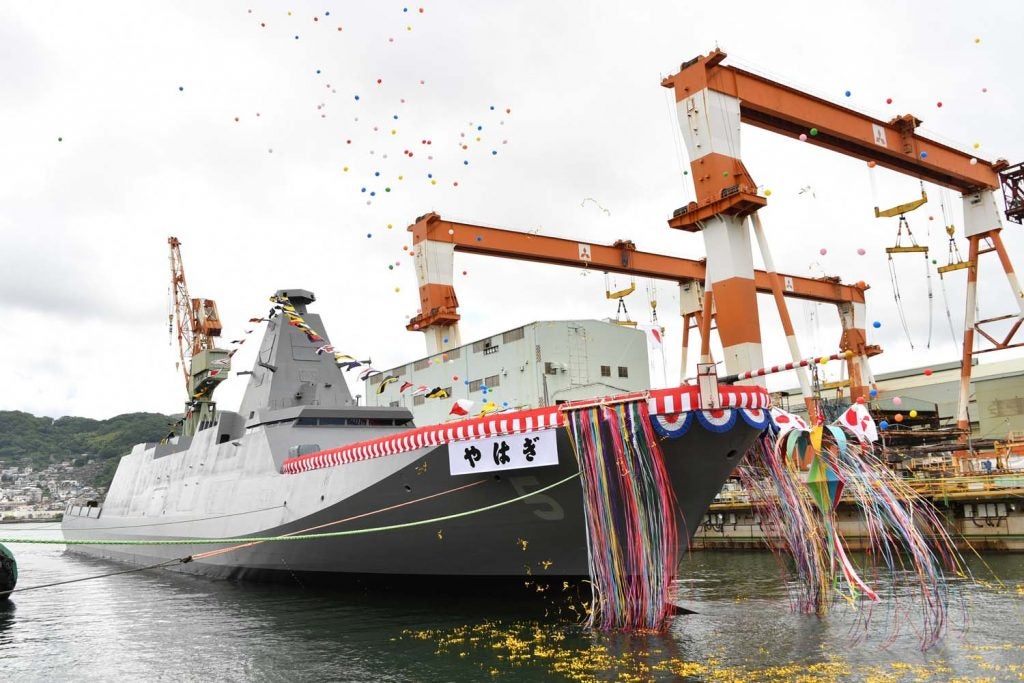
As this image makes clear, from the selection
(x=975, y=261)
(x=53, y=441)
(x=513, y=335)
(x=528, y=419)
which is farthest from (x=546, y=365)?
(x=53, y=441)

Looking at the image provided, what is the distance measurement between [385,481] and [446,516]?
1.43 metres

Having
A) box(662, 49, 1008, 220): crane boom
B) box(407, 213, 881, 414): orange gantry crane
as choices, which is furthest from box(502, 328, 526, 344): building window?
box(662, 49, 1008, 220): crane boom

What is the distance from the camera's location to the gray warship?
1134 centimetres

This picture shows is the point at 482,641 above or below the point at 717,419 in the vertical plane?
below

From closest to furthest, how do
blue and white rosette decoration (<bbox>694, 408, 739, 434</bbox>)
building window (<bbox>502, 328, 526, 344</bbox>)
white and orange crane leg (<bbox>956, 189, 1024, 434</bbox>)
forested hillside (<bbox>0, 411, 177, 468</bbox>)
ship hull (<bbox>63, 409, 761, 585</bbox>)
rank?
blue and white rosette decoration (<bbox>694, 408, 739, 434</bbox>) → ship hull (<bbox>63, 409, 761, 585</bbox>) → white and orange crane leg (<bbox>956, 189, 1024, 434</bbox>) → building window (<bbox>502, 328, 526, 344</bbox>) → forested hillside (<bbox>0, 411, 177, 468</bbox>)

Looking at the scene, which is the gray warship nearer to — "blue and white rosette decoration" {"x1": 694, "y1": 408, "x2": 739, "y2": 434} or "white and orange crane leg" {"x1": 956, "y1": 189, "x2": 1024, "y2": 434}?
"blue and white rosette decoration" {"x1": 694, "y1": 408, "x2": 739, "y2": 434}

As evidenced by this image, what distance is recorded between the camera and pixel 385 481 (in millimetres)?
13430

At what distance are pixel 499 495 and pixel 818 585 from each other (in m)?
5.31

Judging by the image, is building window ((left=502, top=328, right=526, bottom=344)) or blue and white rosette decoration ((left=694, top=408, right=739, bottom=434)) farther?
building window ((left=502, top=328, right=526, bottom=344))

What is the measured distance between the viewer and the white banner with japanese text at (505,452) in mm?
11320

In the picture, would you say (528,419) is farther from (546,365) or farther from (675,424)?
(546,365)

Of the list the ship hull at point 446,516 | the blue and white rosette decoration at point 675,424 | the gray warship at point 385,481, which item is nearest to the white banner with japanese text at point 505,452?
the gray warship at point 385,481

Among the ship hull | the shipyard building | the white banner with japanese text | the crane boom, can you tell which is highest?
the crane boom

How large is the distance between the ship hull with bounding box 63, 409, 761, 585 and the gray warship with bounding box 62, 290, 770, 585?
0.02m
